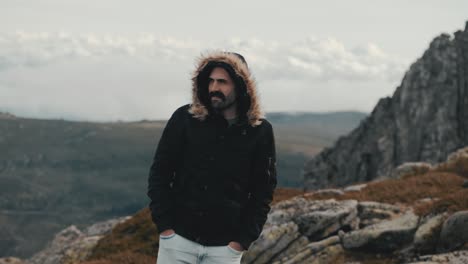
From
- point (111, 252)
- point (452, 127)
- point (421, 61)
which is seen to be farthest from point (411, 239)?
point (421, 61)

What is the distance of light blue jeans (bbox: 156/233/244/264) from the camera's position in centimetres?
808

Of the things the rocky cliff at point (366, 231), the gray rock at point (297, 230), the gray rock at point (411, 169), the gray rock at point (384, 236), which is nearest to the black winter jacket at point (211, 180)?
the rocky cliff at point (366, 231)

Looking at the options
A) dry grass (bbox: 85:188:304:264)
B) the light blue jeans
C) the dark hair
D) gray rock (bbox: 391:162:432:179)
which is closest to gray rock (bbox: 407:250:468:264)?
the light blue jeans

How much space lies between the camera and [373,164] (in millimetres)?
97438

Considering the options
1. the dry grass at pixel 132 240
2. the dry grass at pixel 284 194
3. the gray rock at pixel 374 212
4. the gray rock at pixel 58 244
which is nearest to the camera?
the gray rock at pixel 374 212

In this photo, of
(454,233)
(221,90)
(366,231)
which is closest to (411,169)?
(366,231)

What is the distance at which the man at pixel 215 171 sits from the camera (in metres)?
8.16

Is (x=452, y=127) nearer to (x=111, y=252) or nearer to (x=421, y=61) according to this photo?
(x=421, y=61)

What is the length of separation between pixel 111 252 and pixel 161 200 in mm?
19957

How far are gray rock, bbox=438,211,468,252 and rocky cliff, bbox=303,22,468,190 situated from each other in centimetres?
7636

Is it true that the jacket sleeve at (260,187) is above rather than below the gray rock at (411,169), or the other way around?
above

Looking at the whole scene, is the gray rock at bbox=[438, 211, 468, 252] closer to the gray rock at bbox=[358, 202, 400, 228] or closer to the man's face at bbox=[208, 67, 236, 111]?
the gray rock at bbox=[358, 202, 400, 228]

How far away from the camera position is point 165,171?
27.6 ft

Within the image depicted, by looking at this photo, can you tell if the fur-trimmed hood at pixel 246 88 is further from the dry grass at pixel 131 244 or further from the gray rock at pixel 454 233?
the dry grass at pixel 131 244
